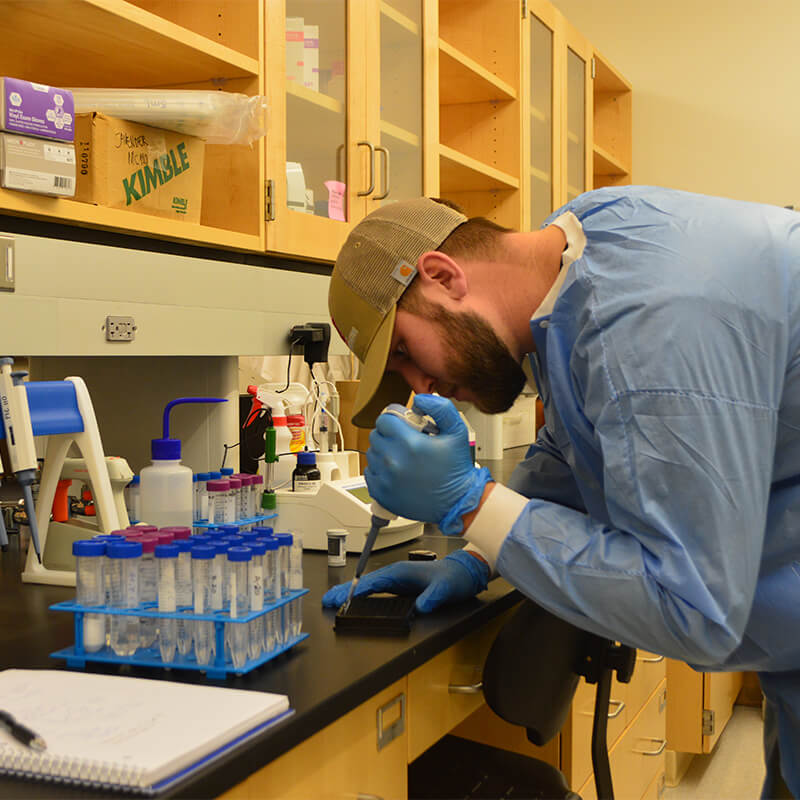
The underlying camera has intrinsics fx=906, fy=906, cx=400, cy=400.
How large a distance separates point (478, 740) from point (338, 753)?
75cm

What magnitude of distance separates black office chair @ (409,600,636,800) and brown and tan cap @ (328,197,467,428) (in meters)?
0.42

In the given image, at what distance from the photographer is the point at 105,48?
1.73 m

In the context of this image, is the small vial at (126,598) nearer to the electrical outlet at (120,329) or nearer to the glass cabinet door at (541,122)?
the electrical outlet at (120,329)

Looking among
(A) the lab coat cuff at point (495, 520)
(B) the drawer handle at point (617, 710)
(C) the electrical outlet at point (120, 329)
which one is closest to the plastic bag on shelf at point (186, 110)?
(C) the electrical outlet at point (120, 329)

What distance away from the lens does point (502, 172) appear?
11.2 feet

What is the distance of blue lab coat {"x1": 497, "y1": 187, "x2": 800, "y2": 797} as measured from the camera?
38.7 inches

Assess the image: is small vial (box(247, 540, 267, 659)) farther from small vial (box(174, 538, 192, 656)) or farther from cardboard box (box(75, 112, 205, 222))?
cardboard box (box(75, 112, 205, 222))

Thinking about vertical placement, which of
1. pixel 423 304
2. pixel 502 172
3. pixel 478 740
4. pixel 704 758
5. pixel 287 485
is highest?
pixel 502 172

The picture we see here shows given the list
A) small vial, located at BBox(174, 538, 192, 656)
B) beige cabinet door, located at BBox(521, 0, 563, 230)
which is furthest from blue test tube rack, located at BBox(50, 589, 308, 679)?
beige cabinet door, located at BBox(521, 0, 563, 230)

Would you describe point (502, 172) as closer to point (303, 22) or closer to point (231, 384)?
point (303, 22)

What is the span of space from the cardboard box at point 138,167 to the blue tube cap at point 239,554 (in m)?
0.82

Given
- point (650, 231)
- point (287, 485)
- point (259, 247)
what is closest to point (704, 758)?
point (287, 485)

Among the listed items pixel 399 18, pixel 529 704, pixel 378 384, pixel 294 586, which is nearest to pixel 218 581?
pixel 294 586

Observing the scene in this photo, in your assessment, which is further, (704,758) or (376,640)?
(704,758)
